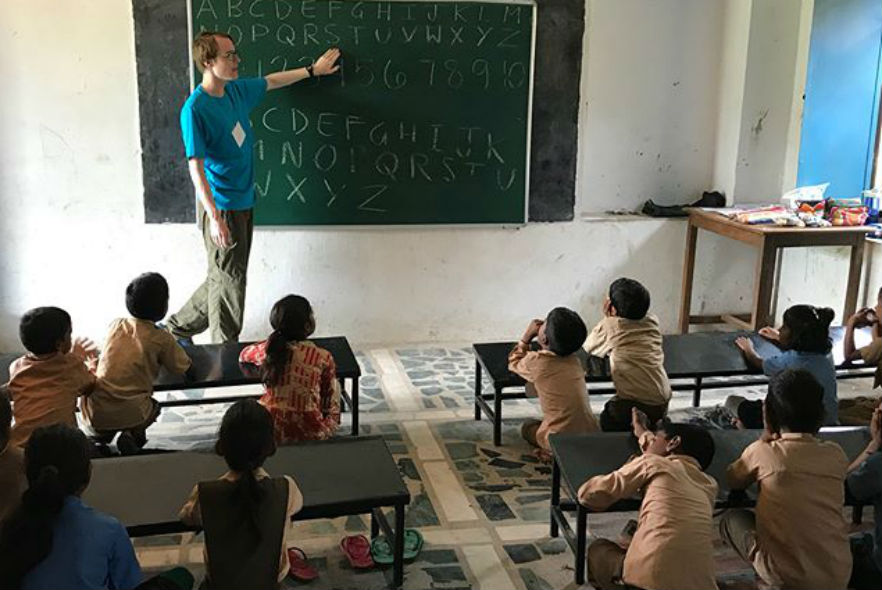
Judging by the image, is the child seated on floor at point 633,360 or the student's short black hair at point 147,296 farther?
the child seated on floor at point 633,360

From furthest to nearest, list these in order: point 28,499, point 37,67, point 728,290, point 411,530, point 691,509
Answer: point 728,290
point 37,67
point 411,530
point 691,509
point 28,499

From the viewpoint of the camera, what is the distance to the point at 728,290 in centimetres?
586

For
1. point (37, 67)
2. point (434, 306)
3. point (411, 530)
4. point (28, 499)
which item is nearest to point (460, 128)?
point (434, 306)

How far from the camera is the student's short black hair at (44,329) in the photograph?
2.89 meters

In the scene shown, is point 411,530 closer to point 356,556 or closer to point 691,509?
point 356,556

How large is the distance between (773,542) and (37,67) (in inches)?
167

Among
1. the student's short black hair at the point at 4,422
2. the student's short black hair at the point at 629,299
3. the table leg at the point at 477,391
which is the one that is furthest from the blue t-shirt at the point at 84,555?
the table leg at the point at 477,391

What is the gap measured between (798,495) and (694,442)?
32 centimetres

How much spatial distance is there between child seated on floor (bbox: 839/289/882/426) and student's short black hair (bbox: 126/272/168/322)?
2.88 m

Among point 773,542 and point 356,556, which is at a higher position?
point 773,542

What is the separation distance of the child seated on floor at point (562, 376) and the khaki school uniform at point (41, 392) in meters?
1.67

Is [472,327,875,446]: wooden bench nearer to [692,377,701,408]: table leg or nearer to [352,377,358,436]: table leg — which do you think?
[692,377,701,408]: table leg

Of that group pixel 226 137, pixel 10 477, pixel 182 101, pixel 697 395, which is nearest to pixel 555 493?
pixel 697 395

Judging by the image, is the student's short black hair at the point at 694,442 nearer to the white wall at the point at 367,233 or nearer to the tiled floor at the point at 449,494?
the tiled floor at the point at 449,494
